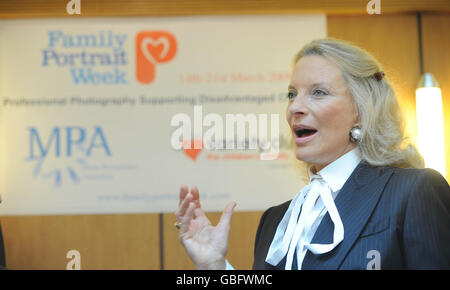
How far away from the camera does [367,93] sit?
1545 millimetres

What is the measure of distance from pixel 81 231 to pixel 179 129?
36.5 inches

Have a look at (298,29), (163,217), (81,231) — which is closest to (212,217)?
(163,217)

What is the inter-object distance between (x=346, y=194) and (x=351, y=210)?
6 centimetres

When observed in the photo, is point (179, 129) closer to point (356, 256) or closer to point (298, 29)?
point (298, 29)

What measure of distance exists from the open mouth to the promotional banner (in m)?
1.72

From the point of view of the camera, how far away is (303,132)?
154 cm

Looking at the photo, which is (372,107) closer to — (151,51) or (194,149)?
(194,149)

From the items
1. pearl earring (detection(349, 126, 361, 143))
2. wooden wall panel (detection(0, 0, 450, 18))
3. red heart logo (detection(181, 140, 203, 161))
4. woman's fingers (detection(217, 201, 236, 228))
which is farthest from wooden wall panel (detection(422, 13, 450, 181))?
woman's fingers (detection(217, 201, 236, 228))

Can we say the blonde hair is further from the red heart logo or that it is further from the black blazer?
the red heart logo

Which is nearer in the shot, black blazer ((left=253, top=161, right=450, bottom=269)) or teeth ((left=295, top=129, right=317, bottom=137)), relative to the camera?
black blazer ((left=253, top=161, right=450, bottom=269))

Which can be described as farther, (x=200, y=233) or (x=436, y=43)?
(x=436, y=43)

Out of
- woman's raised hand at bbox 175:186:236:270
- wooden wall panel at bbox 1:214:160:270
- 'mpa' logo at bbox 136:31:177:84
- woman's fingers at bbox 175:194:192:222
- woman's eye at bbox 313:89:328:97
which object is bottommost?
wooden wall panel at bbox 1:214:160:270

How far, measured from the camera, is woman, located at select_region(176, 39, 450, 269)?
1.26 metres

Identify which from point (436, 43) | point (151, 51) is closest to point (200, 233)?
point (151, 51)
